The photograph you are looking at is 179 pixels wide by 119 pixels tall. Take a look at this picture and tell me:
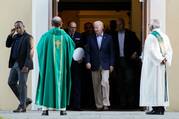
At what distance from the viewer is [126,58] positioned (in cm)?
1855

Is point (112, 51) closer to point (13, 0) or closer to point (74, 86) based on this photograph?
point (74, 86)

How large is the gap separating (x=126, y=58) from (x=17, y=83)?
2956 mm

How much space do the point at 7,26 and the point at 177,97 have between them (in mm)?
4356

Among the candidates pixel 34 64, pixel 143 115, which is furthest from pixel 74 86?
pixel 143 115

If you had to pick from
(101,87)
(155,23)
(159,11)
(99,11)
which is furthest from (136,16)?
(155,23)

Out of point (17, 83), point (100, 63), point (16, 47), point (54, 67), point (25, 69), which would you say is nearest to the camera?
point (54, 67)

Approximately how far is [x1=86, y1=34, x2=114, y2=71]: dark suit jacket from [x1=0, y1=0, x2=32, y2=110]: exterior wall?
1.50m

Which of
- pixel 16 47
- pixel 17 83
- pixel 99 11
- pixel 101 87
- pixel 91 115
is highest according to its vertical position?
pixel 99 11

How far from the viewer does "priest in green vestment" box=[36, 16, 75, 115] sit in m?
15.6

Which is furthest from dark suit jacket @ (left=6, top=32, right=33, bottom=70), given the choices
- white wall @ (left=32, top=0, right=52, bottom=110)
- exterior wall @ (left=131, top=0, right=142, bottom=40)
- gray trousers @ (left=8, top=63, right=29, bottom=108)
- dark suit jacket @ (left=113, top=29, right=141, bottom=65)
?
exterior wall @ (left=131, top=0, right=142, bottom=40)

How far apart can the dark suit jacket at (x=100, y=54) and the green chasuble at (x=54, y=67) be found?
2.15m

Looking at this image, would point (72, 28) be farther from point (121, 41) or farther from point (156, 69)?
point (156, 69)

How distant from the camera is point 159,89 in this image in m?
16.4

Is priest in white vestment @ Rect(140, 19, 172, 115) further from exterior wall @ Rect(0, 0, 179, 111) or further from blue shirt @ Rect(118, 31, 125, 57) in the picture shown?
blue shirt @ Rect(118, 31, 125, 57)
